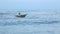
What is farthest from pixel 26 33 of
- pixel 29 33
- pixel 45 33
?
pixel 45 33

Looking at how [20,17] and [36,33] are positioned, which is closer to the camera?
[36,33]

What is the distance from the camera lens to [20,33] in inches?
1190

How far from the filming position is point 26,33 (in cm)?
2998

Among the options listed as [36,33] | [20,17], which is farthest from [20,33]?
[20,17]

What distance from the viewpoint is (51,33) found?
29781mm

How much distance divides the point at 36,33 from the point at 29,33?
3.37ft

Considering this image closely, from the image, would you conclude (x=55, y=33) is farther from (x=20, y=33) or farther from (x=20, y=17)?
(x=20, y=17)

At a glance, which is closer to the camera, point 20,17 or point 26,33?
Result: point 26,33

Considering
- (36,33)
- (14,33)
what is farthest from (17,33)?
(36,33)

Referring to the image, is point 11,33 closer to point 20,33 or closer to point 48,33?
point 20,33

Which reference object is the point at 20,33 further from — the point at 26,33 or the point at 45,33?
the point at 45,33

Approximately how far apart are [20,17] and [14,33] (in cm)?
3022

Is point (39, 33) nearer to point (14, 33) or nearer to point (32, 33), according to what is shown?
point (32, 33)

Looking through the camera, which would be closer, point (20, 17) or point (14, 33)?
point (14, 33)
